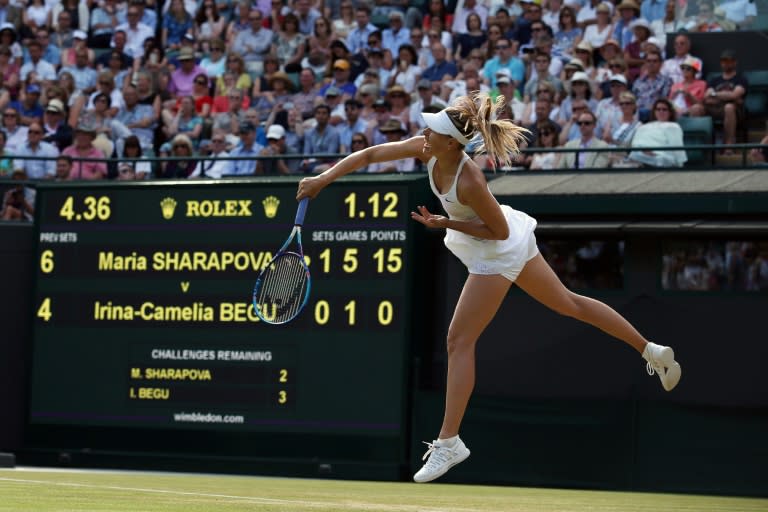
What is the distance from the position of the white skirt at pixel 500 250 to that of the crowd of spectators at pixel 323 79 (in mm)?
5215

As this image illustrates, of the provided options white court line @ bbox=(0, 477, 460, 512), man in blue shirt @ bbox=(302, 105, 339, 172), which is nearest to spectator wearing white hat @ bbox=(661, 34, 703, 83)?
man in blue shirt @ bbox=(302, 105, 339, 172)

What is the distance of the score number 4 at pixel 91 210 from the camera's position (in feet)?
50.9

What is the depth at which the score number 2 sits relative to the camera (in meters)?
14.4

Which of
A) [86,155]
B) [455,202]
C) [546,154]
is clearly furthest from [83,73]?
[455,202]

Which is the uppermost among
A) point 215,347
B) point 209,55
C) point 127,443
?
point 209,55

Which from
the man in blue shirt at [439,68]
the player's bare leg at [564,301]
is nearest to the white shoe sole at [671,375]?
the player's bare leg at [564,301]

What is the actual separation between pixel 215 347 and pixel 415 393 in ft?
6.58

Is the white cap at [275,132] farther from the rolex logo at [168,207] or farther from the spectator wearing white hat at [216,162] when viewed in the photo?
the rolex logo at [168,207]

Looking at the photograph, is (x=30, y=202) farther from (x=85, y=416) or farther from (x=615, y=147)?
(x=615, y=147)

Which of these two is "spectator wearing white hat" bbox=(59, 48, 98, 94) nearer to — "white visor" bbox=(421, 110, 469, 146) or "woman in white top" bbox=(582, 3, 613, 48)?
"woman in white top" bbox=(582, 3, 613, 48)

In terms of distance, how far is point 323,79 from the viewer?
59.9 ft

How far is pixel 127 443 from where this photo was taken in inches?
603

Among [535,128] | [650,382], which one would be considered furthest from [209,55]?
[650,382]

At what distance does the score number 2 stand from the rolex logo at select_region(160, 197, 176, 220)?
1803 mm
